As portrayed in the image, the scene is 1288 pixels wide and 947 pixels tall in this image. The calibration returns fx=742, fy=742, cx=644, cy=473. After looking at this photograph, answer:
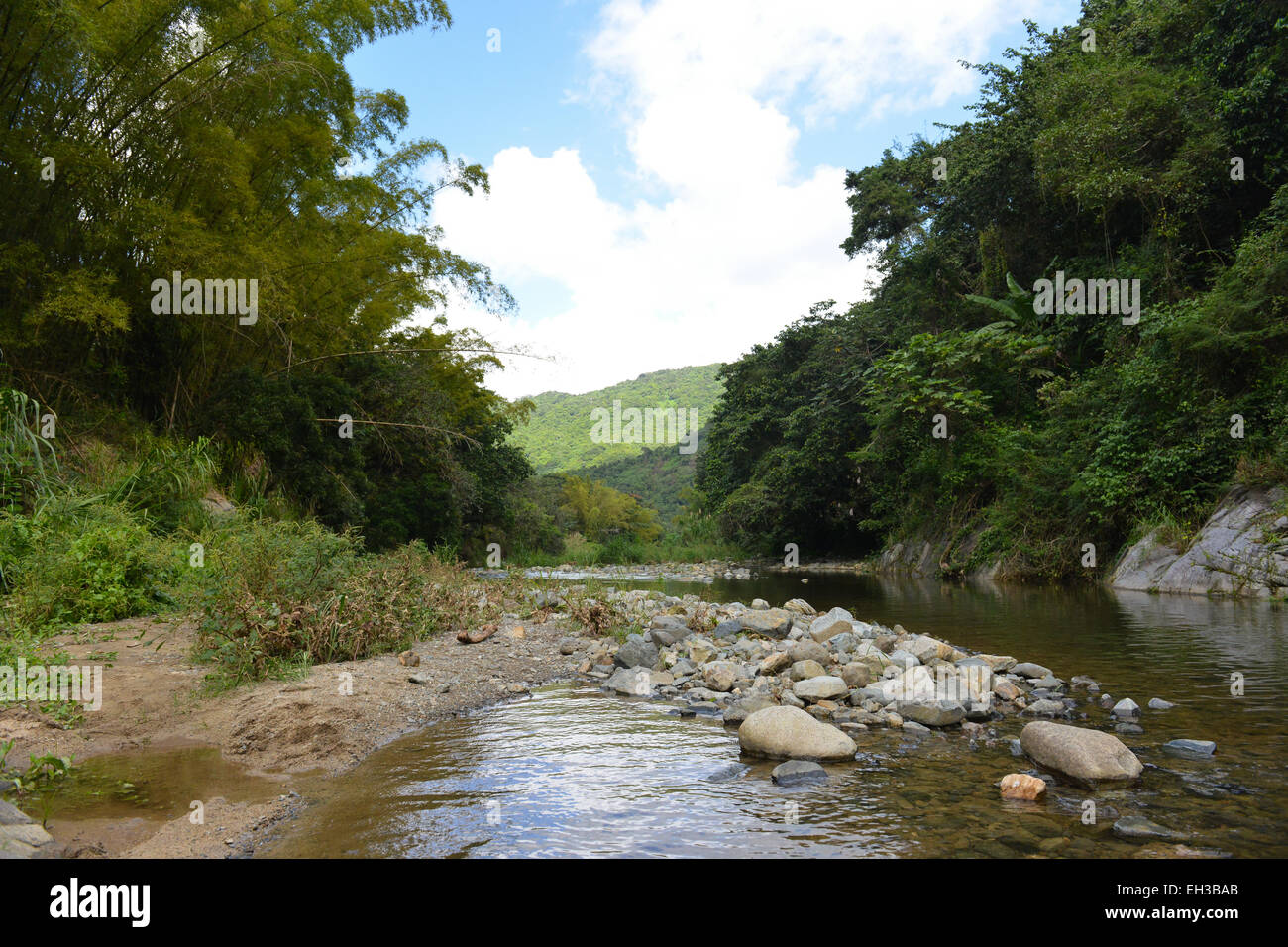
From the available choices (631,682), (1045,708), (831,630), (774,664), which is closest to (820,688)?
(774,664)

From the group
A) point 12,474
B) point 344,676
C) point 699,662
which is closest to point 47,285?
point 12,474

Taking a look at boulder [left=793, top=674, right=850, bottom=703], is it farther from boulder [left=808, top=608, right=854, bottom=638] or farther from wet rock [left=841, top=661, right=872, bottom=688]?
boulder [left=808, top=608, right=854, bottom=638]

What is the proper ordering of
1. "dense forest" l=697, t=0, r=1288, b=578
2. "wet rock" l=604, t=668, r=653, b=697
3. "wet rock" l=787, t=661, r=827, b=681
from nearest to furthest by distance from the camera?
"wet rock" l=787, t=661, r=827, b=681
"wet rock" l=604, t=668, r=653, b=697
"dense forest" l=697, t=0, r=1288, b=578

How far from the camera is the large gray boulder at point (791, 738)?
447 centimetres

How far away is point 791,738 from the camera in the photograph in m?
4.55

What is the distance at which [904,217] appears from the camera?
26250mm

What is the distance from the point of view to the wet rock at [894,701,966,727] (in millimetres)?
5086

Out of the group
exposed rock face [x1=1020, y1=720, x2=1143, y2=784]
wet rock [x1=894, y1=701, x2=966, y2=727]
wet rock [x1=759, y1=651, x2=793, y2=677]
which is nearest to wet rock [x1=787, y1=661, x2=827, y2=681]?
wet rock [x1=759, y1=651, x2=793, y2=677]

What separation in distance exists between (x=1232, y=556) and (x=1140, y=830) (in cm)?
1030

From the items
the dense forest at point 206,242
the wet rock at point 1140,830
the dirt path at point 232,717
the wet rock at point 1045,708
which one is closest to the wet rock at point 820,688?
the wet rock at point 1045,708

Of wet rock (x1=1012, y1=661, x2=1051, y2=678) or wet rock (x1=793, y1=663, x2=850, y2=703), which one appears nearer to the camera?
wet rock (x1=793, y1=663, x2=850, y2=703)

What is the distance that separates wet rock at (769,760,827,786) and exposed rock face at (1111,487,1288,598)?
383 inches

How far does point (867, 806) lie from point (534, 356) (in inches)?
460
